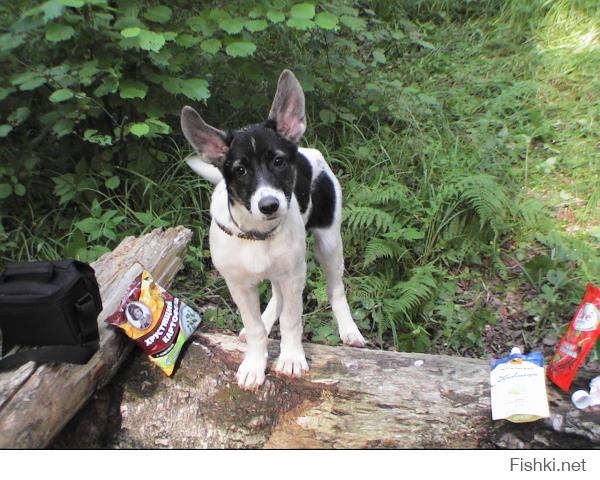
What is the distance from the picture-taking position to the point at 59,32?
3447mm

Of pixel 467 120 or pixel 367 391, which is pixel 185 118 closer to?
pixel 367 391

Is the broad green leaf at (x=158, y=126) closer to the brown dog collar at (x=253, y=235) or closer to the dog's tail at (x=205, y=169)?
the dog's tail at (x=205, y=169)

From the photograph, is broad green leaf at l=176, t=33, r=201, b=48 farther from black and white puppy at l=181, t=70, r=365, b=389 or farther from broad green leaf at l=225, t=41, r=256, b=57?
black and white puppy at l=181, t=70, r=365, b=389

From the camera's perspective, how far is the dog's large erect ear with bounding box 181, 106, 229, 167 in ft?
8.24

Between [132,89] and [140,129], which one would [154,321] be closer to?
[140,129]

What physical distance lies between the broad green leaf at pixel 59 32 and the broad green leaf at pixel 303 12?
1.36 meters

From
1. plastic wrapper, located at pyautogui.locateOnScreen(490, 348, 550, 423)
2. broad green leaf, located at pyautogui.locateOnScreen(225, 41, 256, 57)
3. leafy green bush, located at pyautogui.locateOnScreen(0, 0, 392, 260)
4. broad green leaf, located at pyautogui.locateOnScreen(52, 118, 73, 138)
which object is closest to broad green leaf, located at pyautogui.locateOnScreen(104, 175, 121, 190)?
leafy green bush, located at pyautogui.locateOnScreen(0, 0, 392, 260)

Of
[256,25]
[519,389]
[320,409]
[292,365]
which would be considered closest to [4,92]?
[256,25]

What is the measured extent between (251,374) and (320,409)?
1.24 ft

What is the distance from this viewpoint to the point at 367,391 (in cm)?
268

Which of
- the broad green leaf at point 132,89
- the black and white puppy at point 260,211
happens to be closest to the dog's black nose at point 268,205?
the black and white puppy at point 260,211

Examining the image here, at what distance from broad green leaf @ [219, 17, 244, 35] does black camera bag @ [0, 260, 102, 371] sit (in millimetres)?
1817

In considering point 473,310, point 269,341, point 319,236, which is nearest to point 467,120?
point 473,310

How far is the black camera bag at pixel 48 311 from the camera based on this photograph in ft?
8.30
